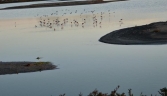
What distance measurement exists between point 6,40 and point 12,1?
166ft

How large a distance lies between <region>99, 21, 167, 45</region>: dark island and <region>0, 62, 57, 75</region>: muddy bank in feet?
18.1

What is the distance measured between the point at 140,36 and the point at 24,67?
26.0 ft

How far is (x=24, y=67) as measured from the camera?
15789 millimetres

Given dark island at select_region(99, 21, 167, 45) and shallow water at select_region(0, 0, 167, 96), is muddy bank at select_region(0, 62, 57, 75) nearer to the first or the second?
shallow water at select_region(0, 0, 167, 96)

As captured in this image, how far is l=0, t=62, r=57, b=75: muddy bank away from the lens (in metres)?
15.5

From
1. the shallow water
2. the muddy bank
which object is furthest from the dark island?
the muddy bank

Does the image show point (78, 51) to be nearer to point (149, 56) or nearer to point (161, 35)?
point (149, 56)

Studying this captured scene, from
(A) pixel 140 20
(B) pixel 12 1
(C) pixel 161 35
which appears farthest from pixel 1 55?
(B) pixel 12 1

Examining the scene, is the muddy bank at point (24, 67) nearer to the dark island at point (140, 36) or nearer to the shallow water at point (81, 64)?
the shallow water at point (81, 64)

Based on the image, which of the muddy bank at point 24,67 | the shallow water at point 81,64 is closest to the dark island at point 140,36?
the shallow water at point 81,64

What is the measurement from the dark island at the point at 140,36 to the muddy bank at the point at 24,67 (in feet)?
18.1

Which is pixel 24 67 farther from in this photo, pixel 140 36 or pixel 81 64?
pixel 140 36

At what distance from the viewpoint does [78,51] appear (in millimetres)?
18828

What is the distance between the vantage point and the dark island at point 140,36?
20547mm
